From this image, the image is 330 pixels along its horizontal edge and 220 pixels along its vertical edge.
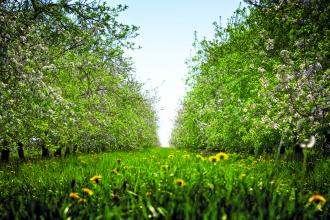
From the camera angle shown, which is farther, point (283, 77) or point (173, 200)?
point (283, 77)

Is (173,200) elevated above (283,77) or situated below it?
below

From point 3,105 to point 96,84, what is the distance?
1060cm

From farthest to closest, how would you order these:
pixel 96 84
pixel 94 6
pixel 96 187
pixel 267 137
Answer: pixel 96 84 < pixel 267 137 < pixel 94 6 < pixel 96 187

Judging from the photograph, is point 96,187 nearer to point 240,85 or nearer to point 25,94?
point 25,94

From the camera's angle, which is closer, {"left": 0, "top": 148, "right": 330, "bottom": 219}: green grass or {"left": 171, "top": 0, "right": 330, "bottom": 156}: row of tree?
{"left": 0, "top": 148, "right": 330, "bottom": 219}: green grass

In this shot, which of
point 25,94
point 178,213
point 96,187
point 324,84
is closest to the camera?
point 178,213

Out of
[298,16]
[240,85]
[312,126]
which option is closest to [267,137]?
[240,85]

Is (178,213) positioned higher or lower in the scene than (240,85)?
lower

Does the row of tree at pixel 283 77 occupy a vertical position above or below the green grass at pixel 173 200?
above

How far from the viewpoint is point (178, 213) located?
3510mm

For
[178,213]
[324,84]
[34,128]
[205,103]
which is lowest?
[178,213]

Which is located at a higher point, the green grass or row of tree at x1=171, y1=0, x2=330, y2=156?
row of tree at x1=171, y1=0, x2=330, y2=156

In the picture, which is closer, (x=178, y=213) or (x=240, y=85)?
(x=178, y=213)

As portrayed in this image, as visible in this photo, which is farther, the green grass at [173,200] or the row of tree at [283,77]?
the row of tree at [283,77]
